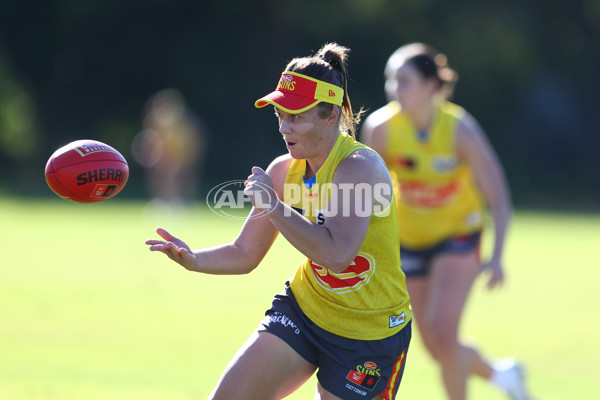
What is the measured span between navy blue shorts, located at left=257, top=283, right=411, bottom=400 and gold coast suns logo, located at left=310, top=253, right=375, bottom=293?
213 mm

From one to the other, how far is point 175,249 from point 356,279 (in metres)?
0.84

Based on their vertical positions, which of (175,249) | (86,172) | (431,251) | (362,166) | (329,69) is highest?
(329,69)

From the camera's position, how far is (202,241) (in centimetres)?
1436

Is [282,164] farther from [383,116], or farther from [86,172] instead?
[383,116]

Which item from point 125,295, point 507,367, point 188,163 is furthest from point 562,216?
point 507,367

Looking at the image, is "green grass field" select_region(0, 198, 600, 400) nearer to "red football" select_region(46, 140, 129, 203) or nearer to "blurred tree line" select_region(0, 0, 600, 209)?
"red football" select_region(46, 140, 129, 203)

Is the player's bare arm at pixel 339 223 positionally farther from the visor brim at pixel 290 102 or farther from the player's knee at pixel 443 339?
the player's knee at pixel 443 339

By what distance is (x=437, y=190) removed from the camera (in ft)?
20.6

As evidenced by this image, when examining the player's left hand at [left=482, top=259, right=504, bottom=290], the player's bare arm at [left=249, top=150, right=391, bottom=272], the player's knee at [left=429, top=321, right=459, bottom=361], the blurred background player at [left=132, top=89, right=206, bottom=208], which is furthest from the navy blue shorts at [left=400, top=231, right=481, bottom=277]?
the blurred background player at [left=132, top=89, right=206, bottom=208]

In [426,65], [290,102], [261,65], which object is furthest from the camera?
[261,65]

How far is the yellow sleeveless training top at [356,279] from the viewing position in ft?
13.2

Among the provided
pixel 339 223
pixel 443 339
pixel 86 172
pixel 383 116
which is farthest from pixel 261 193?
pixel 383 116

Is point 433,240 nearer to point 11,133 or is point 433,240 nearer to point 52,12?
point 52,12

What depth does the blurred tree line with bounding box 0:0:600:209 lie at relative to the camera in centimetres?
2675
